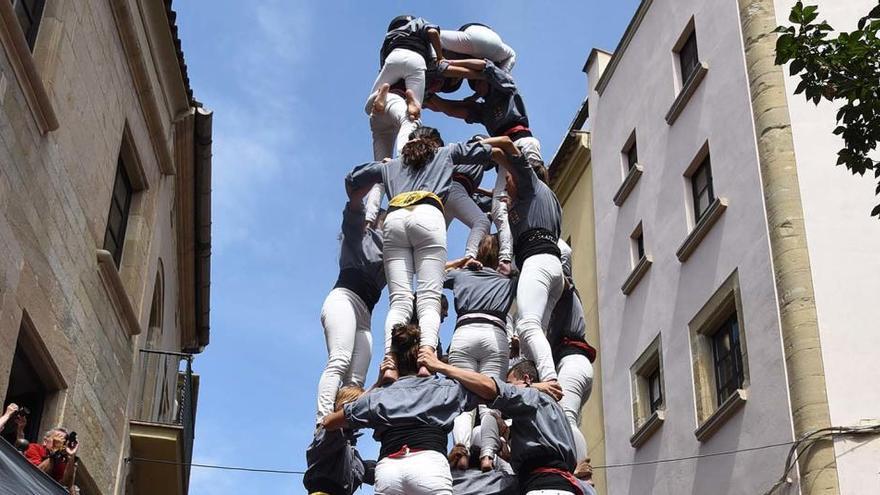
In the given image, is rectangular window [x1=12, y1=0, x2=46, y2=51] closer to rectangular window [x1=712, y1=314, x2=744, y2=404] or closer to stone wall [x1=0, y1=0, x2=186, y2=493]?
stone wall [x1=0, y1=0, x2=186, y2=493]

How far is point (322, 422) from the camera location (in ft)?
31.4

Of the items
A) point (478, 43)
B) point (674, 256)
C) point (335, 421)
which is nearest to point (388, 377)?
point (335, 421)

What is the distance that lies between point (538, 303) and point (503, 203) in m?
1.28

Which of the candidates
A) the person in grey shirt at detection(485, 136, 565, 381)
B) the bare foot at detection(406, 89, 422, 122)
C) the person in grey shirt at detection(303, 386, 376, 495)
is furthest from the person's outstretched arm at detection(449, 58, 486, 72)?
the person in grey shirt at detection(303, 386, 376, 495)

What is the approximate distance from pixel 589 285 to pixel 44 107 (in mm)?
14109

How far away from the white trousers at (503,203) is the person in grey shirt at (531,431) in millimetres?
2035

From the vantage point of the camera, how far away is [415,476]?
8.70 m

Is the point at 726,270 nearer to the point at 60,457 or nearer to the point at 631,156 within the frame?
the point at 631,156

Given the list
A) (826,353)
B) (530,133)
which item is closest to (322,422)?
(530,133)

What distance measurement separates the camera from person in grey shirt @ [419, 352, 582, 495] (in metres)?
9.07

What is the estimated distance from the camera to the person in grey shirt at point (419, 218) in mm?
10023

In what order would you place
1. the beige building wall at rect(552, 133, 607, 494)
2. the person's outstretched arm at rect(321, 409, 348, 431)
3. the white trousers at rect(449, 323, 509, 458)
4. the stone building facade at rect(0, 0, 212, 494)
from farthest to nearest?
1. the beige building wall at rect(552, 133, 607, 494)
2. the stone building facade at rect(0, 0, 212, 494)
3. the white trousers at rect(449, 323, 509, 458)
4. the person's outstretched arm at rect(321, 409, 348, 431)

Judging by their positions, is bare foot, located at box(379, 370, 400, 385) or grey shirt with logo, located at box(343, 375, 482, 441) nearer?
grey shirt with logo, located at box(343, 375, 482, 441)

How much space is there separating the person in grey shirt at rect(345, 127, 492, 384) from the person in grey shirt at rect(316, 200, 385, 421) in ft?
1.32
